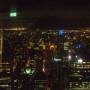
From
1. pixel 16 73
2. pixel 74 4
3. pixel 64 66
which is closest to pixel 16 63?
pixel 16 73

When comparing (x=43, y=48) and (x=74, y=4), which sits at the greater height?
(x=74, y=4)

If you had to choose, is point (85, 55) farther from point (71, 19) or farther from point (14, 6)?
point (14, 6)

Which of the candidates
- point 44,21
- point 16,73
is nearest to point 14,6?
point 44,21

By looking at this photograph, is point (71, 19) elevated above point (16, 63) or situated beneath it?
elevated above

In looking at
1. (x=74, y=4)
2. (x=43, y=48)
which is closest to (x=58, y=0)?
(x=74, y=4)

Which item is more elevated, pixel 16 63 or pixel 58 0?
pixel 58 0

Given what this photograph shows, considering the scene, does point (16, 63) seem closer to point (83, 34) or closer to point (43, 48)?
point (43, 48)

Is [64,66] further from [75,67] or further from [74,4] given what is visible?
[74,4]

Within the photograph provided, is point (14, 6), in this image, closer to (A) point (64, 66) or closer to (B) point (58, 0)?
(B) point (58, 0)
